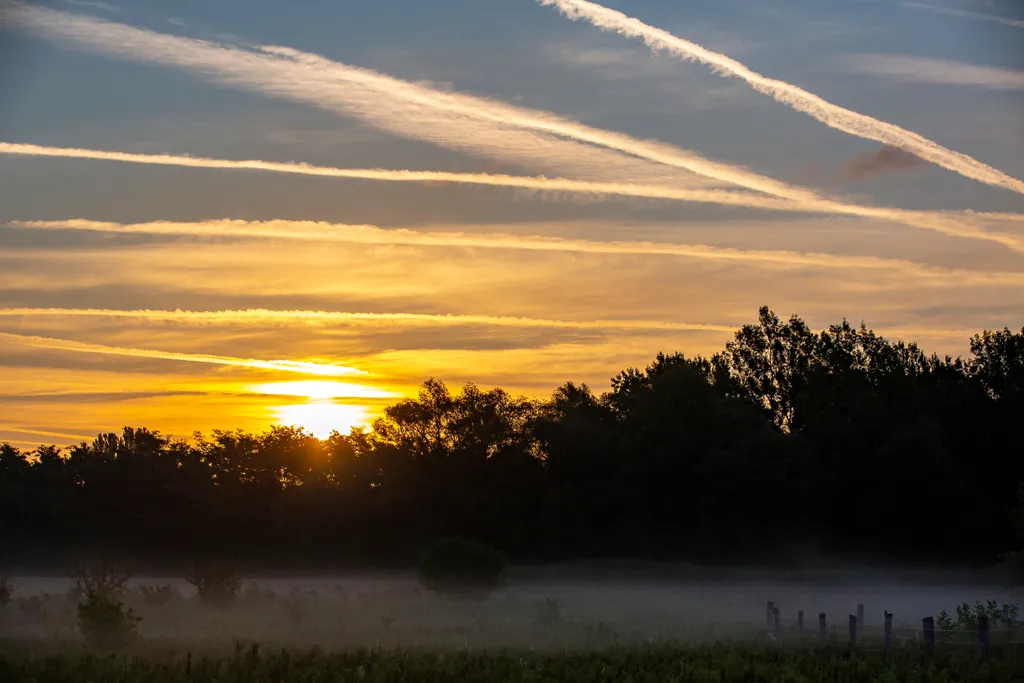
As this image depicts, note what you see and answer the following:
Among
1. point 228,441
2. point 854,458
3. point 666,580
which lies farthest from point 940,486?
point 228,441

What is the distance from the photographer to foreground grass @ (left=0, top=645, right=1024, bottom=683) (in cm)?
2961

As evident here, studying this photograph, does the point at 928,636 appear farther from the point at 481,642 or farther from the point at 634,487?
the point at 634,487

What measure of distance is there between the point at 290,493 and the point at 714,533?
28.7 metres

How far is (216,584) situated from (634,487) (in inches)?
1349

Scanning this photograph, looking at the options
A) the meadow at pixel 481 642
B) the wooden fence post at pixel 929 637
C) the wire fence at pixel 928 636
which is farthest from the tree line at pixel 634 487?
the wooden fence post at pixel 929 637

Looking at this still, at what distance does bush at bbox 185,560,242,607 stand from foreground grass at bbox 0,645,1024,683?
620 inches

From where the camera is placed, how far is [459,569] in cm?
5600

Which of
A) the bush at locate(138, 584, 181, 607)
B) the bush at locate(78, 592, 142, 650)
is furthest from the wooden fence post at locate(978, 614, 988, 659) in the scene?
the bush at locate(138, 584, 181, 607)

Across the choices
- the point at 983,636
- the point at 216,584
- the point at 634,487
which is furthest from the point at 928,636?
the point at 634,487

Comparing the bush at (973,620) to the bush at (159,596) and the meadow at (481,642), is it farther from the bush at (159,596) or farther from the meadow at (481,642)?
the bush at (159,596)

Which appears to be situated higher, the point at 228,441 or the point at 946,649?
the point at 228,441

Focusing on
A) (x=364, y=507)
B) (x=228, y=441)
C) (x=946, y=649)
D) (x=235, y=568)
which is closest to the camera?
(x=946, y=649)

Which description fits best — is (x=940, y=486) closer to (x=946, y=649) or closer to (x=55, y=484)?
(x=946, y=649)

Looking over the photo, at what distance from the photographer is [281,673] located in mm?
29984
